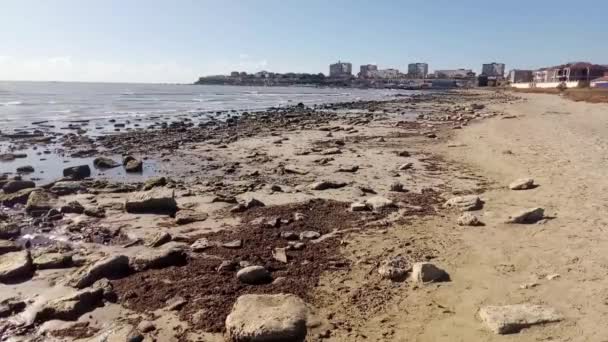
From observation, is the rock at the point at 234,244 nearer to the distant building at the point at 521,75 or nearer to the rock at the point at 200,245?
the rock at the point at 200,245

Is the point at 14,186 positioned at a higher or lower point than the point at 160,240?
higher

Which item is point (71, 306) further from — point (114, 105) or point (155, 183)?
point (114, 105)

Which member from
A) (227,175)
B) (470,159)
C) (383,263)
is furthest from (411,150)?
(383,263)

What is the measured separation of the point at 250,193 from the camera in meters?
11.7

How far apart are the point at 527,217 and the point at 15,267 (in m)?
8.48

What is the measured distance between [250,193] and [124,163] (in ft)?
22.0

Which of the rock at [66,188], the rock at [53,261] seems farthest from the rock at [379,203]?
the rock at [66,188]

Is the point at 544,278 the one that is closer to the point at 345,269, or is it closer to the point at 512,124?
the point at 345,269

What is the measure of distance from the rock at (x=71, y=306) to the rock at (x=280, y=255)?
2531 millimetres

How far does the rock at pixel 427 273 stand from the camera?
6.21 metres

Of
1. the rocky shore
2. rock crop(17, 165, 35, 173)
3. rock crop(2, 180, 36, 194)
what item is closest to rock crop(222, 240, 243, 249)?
the rocky shore

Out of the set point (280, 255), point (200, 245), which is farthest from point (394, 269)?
point (200, 245)

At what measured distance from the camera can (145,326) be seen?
536 centimetres

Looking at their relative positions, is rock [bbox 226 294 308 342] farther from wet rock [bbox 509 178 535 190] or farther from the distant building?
the distant building
